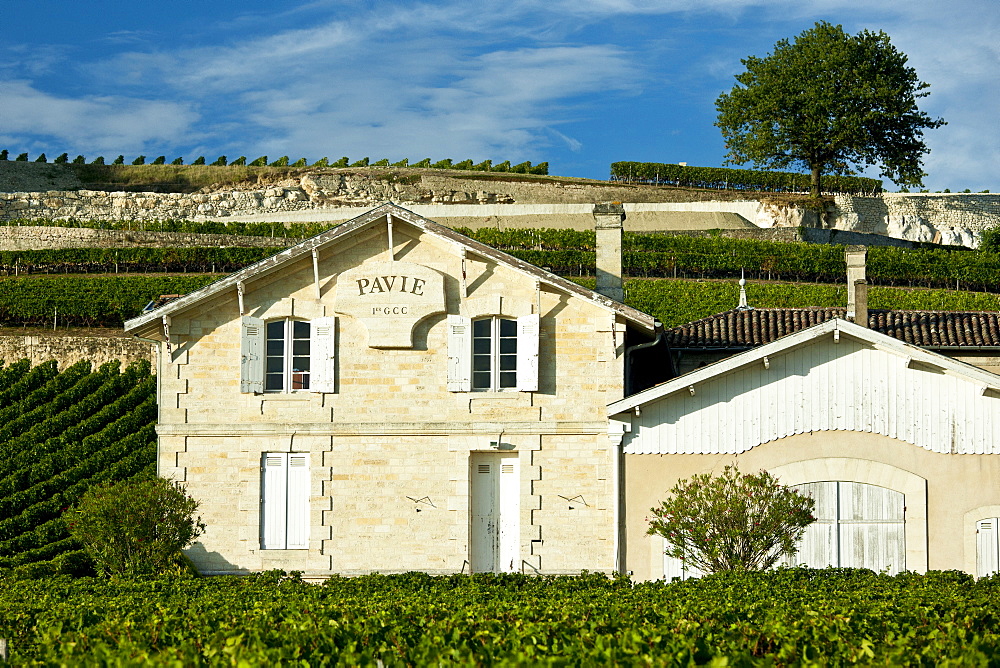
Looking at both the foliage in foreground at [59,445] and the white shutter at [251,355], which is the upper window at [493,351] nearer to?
the white shutter at [251,355]

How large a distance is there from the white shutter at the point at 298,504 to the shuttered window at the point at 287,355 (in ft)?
3.91

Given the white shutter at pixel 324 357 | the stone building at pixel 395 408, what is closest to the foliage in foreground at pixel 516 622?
the stone building at pixel 395 408

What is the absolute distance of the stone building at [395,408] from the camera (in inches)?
713

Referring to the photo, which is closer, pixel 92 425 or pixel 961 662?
pixel 961 662

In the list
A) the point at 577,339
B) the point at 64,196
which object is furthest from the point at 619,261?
the point at 64,196

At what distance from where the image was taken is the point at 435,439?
18359 millimetres

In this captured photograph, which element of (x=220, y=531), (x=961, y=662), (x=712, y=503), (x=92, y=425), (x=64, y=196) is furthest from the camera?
(x=64, y=196)

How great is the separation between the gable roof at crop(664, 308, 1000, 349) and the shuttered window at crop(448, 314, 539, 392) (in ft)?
15.8

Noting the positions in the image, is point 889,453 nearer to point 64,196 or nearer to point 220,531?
point 220,531

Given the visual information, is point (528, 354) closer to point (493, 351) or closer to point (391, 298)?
point (493, 351)

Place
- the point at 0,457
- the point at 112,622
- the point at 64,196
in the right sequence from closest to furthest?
the point at 112,622 → the point at 0,457 → the point at 64,196

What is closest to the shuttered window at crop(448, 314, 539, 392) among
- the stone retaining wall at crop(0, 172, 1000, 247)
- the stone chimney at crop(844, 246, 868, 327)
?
the stone chimney at crop(844, 246, 868, 327)

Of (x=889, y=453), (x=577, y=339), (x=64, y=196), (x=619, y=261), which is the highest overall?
(x=64, y=196)

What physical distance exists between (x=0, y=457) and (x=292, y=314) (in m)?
8.69
